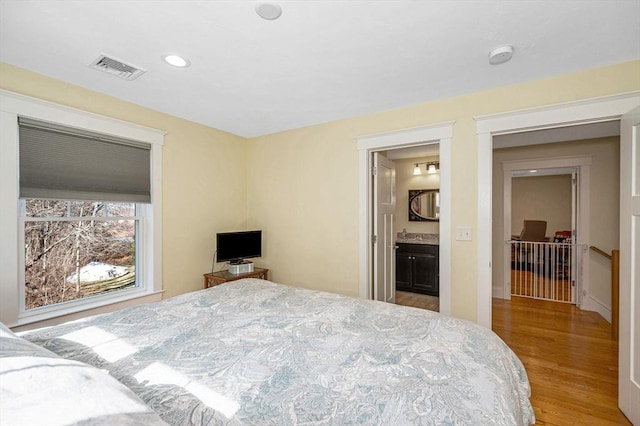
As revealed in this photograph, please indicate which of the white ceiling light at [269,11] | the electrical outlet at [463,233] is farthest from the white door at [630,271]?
the white ceiling light at [269,11]

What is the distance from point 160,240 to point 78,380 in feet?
8.24

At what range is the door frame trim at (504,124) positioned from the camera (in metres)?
2.14

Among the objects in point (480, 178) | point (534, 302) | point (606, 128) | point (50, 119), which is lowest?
point (534, 302)

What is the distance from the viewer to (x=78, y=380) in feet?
2.45

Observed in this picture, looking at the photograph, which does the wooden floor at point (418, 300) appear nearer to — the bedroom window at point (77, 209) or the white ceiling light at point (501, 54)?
the white ceiling light at point (501, 54)

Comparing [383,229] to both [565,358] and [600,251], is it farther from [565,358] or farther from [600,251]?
[600,251]

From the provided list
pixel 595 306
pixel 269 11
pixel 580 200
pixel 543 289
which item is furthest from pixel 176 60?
pixel 543 289

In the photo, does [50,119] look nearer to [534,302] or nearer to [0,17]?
[0,17]

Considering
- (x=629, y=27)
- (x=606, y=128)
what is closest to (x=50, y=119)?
(x=629, y=27)

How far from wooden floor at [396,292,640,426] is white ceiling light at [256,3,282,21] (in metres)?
2.94

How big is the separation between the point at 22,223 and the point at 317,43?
100 inches

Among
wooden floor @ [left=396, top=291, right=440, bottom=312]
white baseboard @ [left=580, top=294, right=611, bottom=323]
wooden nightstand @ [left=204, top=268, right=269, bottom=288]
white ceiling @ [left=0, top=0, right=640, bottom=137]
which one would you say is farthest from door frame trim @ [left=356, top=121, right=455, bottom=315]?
white baseboard @ [left=580, top=294, right=611, bottom=323]

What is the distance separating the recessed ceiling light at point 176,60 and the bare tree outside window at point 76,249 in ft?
4.99

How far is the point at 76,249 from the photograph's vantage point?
2.59m
